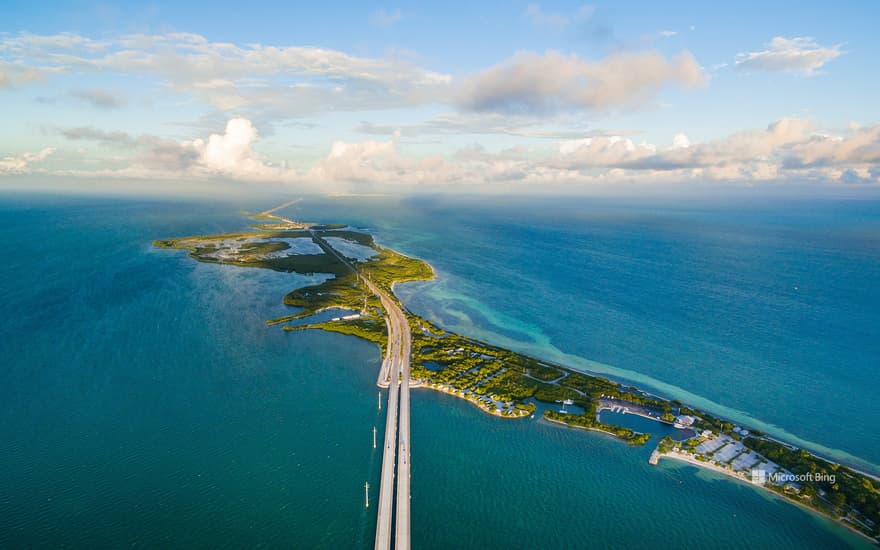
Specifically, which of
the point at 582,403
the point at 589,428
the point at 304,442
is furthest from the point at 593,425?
the point at 304,442

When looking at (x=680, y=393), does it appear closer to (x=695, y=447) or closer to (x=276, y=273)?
(x=695, y=447)

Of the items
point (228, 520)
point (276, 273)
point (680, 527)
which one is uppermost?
point (276, 273)

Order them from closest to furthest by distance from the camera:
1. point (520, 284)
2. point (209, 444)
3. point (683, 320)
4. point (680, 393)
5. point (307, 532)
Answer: point (307, 532)
point (209, 444)
point (680, 393)
point (683, 320)
point (520, 284)

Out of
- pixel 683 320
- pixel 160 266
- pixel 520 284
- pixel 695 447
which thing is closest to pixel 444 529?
pixel 695 447

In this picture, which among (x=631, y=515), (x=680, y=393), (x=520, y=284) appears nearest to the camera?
(x=631, y=515)

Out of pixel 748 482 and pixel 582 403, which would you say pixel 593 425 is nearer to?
pixel 582 403

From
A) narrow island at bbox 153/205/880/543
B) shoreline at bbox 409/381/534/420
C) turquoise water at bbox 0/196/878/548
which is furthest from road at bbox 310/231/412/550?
shoreline at bbox 409/381/534/420
